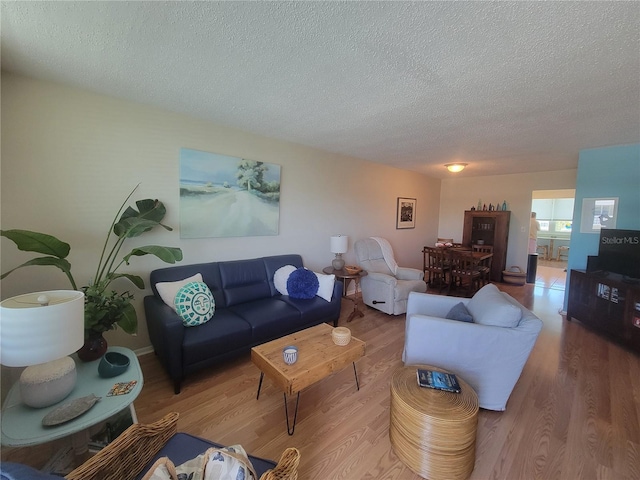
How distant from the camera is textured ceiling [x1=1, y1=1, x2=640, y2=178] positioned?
1.28 m

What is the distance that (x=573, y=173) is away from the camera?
4863 millimetres

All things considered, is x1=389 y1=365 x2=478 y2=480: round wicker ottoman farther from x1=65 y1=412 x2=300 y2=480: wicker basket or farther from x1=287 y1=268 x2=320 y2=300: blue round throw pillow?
x1=287 y1=268 x2=320 y2=300: blue round throw pillow

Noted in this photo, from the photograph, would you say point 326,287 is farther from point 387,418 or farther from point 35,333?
point 35,333

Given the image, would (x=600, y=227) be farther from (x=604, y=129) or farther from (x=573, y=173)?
(x=573, y=173)

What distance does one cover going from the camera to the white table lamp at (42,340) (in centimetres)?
105

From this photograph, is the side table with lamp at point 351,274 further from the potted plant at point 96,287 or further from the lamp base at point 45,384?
the lamp base at point 45,384

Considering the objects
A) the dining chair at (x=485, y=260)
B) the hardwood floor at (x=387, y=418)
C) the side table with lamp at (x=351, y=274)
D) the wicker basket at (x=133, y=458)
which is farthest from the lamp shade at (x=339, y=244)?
the dining chair at (x=485, y=260)

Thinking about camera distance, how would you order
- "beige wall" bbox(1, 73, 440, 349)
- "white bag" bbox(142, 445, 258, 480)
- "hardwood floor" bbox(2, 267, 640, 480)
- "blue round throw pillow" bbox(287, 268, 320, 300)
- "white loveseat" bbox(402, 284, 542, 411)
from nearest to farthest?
1. "white bag" bbox(142, 445, 258, 480)
2. "hardwood floor" bbox(2, 267, 640, 480)
3. "white loveseat" bbox(402, 284, 542, 411)
4. "beige wall" bbox(1, 73, 440, 349)
5. "blue round throw pillow" bbox(287, 268, 320, 300)

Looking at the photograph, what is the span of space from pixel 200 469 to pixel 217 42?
209 centimetres

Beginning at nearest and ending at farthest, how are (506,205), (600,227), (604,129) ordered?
(604,129) → (600,227) → (506,205)

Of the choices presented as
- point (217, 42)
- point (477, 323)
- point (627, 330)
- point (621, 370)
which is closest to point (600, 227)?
point (627, 330)

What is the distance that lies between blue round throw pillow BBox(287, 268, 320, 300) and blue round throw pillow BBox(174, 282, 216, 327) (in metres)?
0.92

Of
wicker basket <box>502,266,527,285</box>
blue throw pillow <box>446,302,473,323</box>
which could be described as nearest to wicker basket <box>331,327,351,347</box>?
blue throw pillow <box>446,302,473,323</box>

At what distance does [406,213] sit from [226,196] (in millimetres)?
4025
